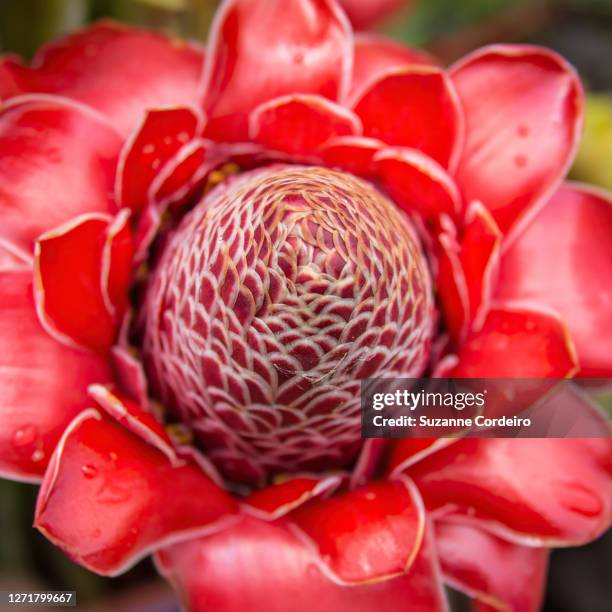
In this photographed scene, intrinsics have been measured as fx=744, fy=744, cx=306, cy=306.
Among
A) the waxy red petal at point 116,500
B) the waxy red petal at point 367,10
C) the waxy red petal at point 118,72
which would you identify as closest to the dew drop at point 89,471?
the waxy red petal at point 116,500

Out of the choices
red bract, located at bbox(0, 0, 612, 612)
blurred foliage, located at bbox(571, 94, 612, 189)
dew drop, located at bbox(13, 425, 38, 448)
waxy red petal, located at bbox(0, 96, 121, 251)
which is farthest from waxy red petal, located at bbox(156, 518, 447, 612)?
Answer: blurred foliage, located at bbox(571, 94, 612, 189)

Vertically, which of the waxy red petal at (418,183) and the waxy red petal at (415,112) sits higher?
the waxy red petal at (415,112)

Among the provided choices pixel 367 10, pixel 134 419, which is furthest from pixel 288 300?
pixel 367 10

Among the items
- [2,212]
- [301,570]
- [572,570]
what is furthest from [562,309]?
[572,570]

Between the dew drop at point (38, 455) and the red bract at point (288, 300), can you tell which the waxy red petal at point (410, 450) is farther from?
the dew drop at point (38, 455)

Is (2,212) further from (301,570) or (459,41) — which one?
(459,41)

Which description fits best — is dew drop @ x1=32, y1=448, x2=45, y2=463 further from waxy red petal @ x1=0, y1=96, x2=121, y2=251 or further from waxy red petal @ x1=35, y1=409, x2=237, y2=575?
waxy red petal @ x1=0, y1=96, x2=121, y2=251
